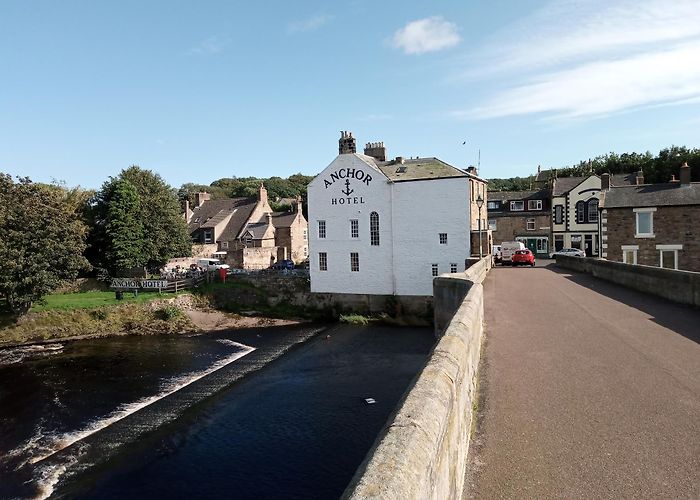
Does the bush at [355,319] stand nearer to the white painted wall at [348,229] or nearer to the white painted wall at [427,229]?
the white painted wall at [348,229]

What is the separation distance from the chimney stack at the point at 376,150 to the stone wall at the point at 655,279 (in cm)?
2363

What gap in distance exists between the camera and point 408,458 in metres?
3.54

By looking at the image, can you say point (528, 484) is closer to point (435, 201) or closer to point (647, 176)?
point (435, 201)

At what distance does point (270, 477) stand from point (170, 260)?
3940cm

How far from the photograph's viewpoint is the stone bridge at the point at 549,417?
160 inches

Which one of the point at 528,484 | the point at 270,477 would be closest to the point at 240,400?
the point at 270,477

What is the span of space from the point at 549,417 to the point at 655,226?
27899 millimetres

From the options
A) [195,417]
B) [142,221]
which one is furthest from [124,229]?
[195,417]

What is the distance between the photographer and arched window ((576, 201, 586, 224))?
53.5 m

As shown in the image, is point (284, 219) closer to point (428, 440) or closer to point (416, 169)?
point (416, 169)

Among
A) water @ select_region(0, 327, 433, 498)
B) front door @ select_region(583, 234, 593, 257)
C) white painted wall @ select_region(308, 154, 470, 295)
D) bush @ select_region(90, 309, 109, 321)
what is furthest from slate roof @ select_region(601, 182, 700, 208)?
bush @ select_region(90, 309, 109, 321)

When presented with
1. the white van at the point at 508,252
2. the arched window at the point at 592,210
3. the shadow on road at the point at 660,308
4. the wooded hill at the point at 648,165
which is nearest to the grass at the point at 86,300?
the white van at the point at 508,252

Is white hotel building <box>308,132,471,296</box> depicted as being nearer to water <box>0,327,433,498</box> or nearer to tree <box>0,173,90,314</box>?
water <box>0,327,433,498</box>

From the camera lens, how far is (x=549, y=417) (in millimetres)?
6590
